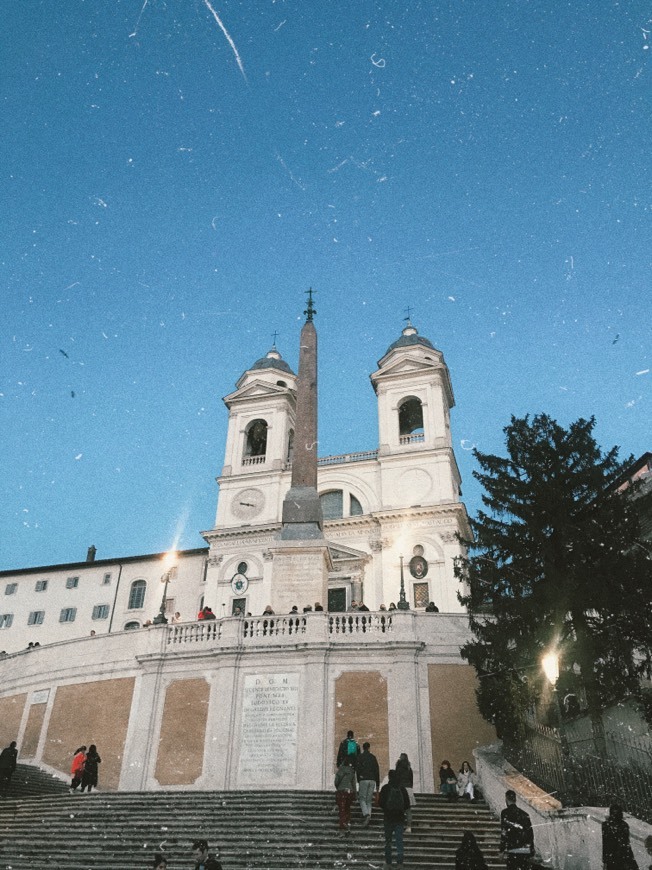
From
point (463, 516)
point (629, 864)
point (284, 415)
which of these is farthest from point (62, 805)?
point (284, 415)

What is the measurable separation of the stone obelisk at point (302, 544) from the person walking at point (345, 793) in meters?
8.67

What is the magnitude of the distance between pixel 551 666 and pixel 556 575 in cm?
190

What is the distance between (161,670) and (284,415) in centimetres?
2548

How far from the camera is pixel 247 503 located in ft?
136

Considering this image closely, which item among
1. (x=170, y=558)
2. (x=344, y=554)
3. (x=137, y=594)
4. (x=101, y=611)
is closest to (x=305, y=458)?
(x=170, y=558)

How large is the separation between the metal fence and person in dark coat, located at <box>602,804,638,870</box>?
2.23m

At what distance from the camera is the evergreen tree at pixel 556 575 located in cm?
1503

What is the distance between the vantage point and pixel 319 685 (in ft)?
61.7

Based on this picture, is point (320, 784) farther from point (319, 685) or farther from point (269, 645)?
point (269, 645)

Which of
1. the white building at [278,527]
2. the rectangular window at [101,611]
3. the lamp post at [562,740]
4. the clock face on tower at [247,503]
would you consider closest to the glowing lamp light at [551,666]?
the lamp post at [562,740]

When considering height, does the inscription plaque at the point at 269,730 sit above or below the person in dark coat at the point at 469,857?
above

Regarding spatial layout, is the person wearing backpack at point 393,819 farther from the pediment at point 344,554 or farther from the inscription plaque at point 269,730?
the pediment at point 344,554

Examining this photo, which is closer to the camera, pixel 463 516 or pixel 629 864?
pixel 629 864

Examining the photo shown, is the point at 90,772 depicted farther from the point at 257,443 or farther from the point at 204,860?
the point at 257,443
